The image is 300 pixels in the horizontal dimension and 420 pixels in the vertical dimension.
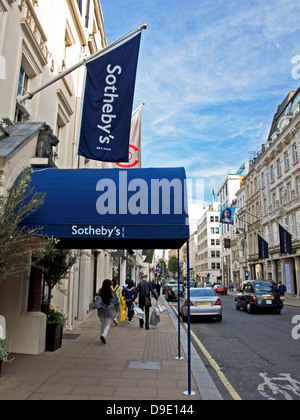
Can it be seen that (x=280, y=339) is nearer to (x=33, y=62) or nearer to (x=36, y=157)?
(x=36, y=157)

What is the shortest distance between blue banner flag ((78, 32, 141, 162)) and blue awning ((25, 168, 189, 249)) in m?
1.40

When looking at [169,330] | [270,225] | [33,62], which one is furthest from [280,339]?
[270,225]

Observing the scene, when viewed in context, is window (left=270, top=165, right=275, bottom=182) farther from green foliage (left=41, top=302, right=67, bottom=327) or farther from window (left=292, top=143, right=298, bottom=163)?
green foliage (left=41, top=302, right=67, bottom=327)

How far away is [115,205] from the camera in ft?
Answer: 18.8

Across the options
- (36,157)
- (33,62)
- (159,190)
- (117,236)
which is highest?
(33,62)

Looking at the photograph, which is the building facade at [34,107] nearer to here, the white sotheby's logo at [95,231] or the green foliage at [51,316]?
the green foliage at [51,316]

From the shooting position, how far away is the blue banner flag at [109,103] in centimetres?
734

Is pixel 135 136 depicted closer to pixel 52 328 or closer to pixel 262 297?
pixel 52 328

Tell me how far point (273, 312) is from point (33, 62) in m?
17.0

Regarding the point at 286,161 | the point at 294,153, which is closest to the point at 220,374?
the point at 294,153

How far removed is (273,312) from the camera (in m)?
18.2

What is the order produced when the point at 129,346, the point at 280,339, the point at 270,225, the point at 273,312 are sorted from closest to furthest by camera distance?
the point at 129,346 < the point at 280,339 < the point at 273,312 < the point at 270,225

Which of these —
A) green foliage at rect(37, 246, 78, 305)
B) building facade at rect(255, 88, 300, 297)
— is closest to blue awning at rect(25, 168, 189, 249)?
green foliage at rect(37, 246, 78, 305)

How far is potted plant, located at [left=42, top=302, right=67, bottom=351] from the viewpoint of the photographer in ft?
25.4
